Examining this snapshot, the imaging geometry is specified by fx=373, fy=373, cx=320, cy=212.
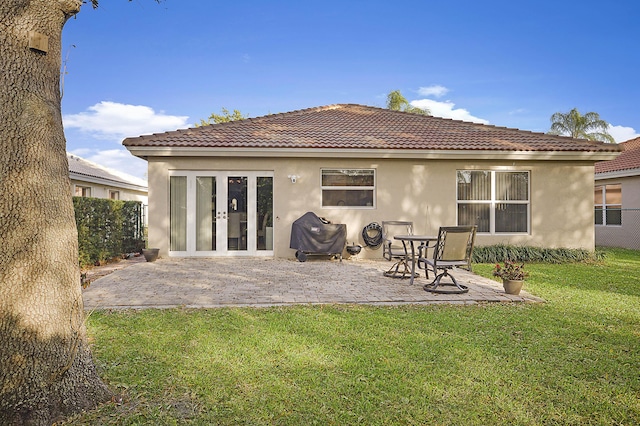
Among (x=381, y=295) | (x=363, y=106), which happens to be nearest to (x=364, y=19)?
(x=363, y=106)

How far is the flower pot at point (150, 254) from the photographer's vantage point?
9.94 meters

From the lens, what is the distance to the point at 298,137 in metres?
11.2

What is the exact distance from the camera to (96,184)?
1745 cm

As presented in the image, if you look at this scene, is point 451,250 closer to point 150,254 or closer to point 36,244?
point 36,244

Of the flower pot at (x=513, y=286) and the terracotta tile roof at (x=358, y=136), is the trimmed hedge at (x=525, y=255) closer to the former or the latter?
the terracotta tile roof at (x=358, y=136)

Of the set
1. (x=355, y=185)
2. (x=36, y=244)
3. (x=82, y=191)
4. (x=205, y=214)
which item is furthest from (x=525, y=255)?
(x=82, y=191)

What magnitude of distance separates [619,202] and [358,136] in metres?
12.7

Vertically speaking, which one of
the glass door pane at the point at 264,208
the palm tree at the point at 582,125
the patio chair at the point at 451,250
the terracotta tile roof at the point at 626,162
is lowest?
the patio chair at the point at 451,250

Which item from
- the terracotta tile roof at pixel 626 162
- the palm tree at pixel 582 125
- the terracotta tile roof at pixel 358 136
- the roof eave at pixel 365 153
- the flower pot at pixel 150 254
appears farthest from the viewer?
the palm tree at pixel 582 125

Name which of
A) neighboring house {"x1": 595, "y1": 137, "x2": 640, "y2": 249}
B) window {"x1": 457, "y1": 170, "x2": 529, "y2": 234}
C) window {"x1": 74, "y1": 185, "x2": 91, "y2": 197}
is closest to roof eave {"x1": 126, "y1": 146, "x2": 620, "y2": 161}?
window {"x1": 457, "y1": 170, "x2": 529, "y2": 234}

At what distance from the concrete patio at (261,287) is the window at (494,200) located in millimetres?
3252

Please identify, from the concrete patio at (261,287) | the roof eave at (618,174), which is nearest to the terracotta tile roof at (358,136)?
the concrete patio at (261,287)

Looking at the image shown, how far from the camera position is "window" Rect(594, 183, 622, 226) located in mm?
15820

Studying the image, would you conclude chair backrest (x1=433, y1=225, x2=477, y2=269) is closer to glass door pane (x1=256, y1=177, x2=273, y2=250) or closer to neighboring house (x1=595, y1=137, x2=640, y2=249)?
glass door pane (x1=256, y1=177, x2=273, y2=250)
